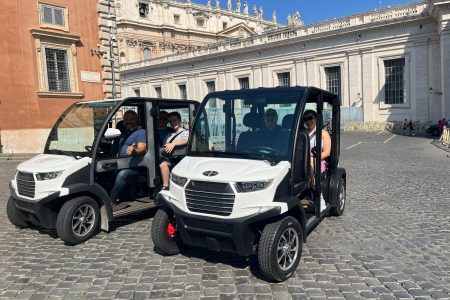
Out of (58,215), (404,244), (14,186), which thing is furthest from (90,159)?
(404,244)

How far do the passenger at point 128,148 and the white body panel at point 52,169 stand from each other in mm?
706

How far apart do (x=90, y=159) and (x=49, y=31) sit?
14.9 metres

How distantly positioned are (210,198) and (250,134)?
1.01 meters

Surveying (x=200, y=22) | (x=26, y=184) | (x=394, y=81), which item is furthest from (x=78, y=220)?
(x=200, y=22)

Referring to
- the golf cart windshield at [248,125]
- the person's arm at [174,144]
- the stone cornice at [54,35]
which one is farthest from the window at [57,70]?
the golf cart windshield at [248,125]

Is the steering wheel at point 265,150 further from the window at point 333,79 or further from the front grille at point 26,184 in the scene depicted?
the window at point 333,79

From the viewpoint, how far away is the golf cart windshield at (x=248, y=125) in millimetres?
4598

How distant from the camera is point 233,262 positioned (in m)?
4.86

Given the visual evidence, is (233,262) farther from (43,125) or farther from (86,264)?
(43,125)

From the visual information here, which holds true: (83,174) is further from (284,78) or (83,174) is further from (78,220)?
(284,78)

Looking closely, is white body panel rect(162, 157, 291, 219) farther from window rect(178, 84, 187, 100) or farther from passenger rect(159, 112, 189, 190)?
window rect(178, 84, 187, 100)

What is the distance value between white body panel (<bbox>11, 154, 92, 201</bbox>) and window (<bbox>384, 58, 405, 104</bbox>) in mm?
35256

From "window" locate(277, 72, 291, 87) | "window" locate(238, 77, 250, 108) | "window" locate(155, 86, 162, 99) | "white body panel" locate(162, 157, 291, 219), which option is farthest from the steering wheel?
"window" locate(155, 86, 162, 99)

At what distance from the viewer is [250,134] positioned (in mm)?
4797
